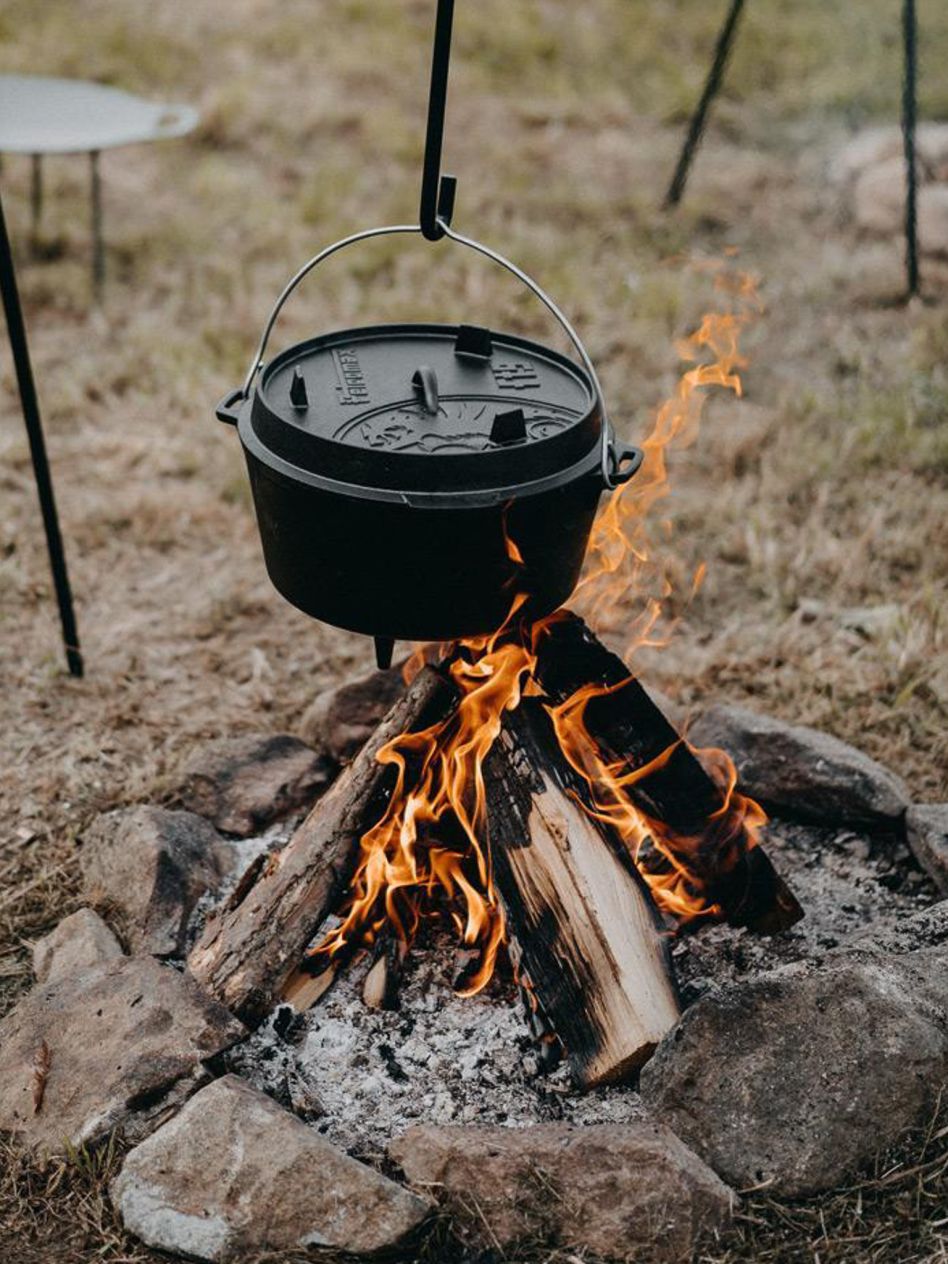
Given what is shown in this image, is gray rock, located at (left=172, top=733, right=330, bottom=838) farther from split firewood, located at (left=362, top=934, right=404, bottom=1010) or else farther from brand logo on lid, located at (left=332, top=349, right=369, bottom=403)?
brand logo on lid, located at (left=332, top=349, right=369, bottom=403)

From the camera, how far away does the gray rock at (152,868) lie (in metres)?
2.37

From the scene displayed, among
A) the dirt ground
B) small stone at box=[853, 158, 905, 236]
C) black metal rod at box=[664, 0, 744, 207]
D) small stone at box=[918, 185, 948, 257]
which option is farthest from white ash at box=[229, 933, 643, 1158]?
small stone at box=[853, 158, 905, 236]

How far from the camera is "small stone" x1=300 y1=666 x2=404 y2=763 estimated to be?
2.86m

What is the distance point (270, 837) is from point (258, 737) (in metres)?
0.29

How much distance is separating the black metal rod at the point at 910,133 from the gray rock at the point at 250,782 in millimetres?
3741

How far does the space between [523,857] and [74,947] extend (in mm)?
890

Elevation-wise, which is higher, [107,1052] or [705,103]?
[705,103]

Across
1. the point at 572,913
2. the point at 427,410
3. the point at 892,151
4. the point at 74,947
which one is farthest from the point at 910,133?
the point at 74,947

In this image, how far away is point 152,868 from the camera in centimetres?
241

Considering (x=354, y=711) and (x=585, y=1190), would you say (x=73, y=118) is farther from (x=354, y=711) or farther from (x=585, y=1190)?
(x=585, y=1190)

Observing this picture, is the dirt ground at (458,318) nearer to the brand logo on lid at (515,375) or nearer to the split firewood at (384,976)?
the split firewood at (384,976)

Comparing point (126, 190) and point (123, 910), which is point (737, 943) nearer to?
point (123, 910)

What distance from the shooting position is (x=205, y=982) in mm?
2205

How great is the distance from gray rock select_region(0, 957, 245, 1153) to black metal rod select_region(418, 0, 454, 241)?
137 centimetres
